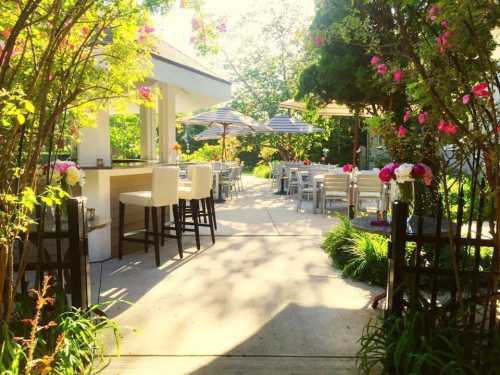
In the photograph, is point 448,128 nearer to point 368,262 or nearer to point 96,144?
point 368,262

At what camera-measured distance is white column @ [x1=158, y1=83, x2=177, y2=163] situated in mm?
7289

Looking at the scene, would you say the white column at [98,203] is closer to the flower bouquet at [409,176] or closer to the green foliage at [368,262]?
the green foliage at [368,262]

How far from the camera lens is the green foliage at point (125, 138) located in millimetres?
15133

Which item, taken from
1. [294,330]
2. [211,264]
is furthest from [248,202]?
[294,330]

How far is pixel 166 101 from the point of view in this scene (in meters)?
7.30

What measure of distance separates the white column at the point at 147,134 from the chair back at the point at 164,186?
351 centimetres

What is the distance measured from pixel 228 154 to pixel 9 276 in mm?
16765

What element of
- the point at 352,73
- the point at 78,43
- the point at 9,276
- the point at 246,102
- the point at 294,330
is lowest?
the point at 294,330

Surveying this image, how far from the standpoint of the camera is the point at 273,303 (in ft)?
12.1

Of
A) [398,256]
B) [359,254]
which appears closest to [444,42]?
[398,256]

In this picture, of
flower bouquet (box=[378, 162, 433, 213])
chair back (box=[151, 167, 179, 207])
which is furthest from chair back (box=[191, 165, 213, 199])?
flower bouquet (box=[378, 162, 433, 213])

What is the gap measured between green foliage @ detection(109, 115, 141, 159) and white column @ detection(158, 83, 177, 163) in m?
7.93

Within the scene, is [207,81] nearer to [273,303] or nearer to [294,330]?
[273,303]

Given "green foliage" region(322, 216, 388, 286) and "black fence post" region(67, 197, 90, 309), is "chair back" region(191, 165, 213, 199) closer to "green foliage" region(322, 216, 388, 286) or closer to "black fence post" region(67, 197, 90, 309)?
"green foliage" region(322, 216, 388, 286)
